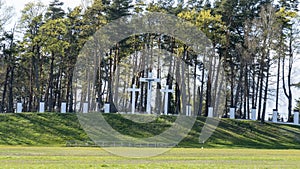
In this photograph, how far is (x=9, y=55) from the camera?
60281mm

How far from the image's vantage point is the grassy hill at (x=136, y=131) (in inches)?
1611

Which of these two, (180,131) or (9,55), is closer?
(180,131)

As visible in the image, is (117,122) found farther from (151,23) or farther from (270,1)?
(270,1)

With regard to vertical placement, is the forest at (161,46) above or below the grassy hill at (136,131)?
above

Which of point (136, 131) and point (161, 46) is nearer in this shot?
point (136, 131)

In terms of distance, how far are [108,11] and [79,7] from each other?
3.56 meters

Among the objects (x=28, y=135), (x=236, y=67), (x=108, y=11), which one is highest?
(x=108, y=11)

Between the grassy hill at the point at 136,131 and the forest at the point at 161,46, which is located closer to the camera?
the grassy hill at the point at 136,131

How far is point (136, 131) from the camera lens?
147ft

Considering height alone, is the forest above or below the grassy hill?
above

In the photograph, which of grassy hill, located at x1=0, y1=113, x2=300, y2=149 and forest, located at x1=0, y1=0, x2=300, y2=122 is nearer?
grassy hill, located at x1=0, y1=113, x2=300, y2=149

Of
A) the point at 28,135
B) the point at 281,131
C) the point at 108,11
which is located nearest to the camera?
the point at 28,135

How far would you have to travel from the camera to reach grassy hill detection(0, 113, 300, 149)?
40919mm

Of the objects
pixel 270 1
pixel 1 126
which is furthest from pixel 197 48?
pixel 1 126
